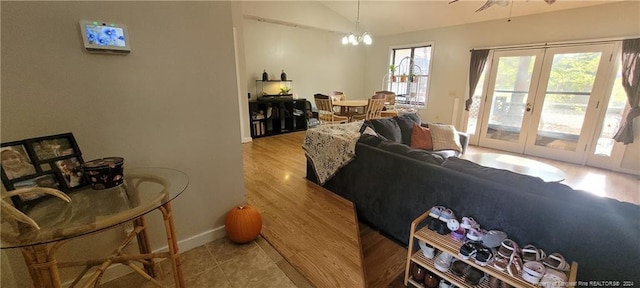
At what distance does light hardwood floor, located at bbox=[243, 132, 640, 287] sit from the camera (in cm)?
167

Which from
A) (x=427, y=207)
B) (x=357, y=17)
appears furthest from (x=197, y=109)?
(x=357, y=17)

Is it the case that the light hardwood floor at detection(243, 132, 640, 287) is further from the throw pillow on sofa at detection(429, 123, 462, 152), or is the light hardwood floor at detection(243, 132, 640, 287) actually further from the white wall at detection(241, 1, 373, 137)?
the white wall at detection(241, 1, 373, 137)

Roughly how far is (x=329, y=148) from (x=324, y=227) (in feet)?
2.74

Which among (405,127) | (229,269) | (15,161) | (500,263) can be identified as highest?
(15,161)

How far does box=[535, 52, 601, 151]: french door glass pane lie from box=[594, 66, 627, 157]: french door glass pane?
0.24 metres

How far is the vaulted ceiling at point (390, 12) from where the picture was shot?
166 inches

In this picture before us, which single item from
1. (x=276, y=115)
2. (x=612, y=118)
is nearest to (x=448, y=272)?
(x=612, y=118)

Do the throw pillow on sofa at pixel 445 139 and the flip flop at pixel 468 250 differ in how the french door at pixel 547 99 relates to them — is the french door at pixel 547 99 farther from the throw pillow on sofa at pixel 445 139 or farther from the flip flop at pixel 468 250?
the flip flop at pixel 468 250

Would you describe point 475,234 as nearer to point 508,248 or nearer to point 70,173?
point 508,248

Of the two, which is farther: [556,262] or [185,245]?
[185,245]

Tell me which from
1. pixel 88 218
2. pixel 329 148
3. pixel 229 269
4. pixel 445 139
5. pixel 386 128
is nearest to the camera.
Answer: pixel 88 218

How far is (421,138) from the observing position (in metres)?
3.41

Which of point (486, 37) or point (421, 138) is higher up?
point (486, 37)

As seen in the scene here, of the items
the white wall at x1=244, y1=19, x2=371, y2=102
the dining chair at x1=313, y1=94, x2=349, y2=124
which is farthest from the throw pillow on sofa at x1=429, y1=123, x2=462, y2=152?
the white wall at x1=244, y1=19, x2=371, y2=102
